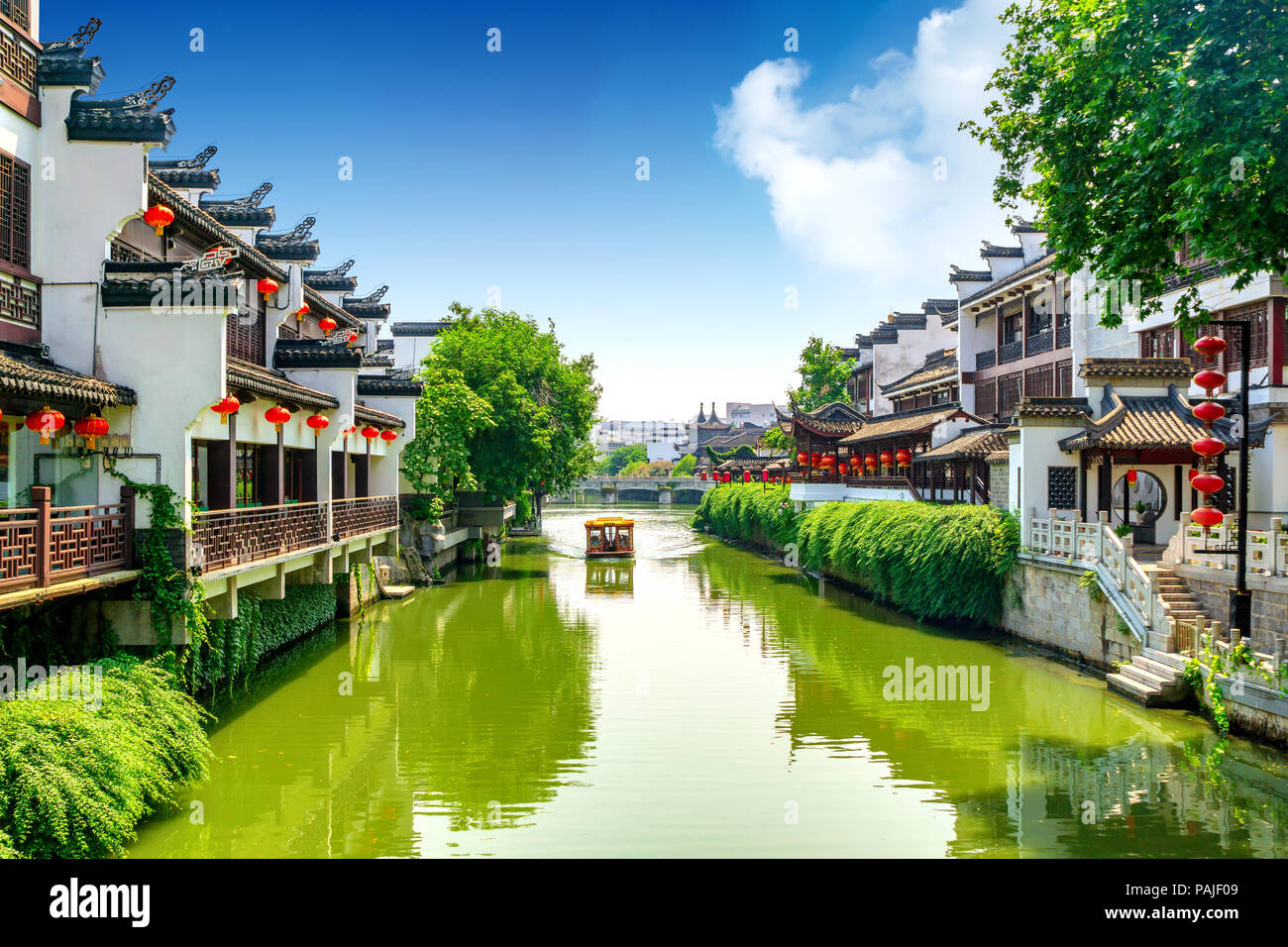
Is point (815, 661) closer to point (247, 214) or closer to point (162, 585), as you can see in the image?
point (162, 585)

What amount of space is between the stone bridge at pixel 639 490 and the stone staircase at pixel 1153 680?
68423 millimetres

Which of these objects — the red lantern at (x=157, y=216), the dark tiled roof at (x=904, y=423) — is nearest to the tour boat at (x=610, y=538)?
the dark tiled roof at (x=904, y=423)

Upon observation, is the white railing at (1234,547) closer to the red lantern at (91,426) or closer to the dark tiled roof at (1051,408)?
the dark tiled roof at (1051,408)

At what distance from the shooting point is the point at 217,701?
44.0ft

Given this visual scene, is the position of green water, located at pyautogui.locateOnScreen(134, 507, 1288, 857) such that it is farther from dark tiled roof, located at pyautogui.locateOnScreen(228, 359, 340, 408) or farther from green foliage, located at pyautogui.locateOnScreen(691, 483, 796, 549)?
green foliage, located at pyautogui.locateOnScreen(691, 483, 796, 549)

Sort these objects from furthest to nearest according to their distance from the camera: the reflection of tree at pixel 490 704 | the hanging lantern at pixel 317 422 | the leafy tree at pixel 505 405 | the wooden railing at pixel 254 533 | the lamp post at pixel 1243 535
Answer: the leafy tree at pixel 505 405, the hanging lantern at pixel 317 422, the lamp post at pixel 1243 535, the wooden railing at pixel 254 533, the reflection of tree at pixel 490 704

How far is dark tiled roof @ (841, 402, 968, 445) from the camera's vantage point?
1151 inches

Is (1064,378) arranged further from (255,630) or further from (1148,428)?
(255,630)

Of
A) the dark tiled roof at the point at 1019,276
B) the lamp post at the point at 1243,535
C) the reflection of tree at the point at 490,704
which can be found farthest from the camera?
the dark tiled roof at the point at 1019,276

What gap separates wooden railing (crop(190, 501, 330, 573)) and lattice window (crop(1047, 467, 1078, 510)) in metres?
14.7

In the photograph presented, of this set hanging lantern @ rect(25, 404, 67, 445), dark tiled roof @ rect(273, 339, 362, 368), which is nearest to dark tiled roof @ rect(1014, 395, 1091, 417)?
dark tiled roof @ rect(273, 339, 362, 368)

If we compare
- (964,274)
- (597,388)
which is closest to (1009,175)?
(964,274)

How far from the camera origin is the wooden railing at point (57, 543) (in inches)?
323

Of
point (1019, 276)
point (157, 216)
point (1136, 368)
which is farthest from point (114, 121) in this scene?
point (1019, 276)
